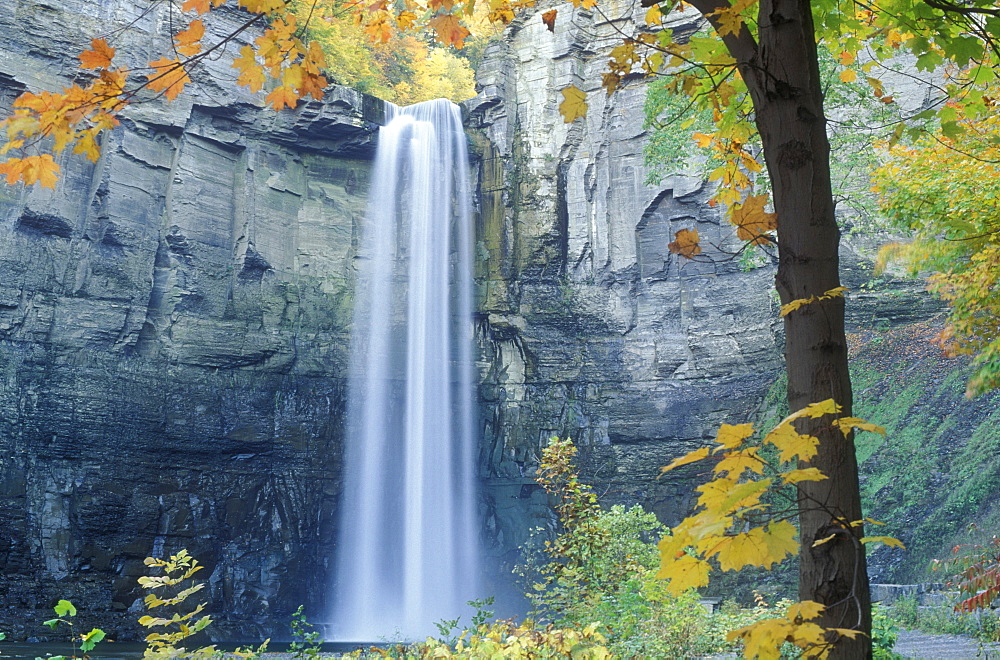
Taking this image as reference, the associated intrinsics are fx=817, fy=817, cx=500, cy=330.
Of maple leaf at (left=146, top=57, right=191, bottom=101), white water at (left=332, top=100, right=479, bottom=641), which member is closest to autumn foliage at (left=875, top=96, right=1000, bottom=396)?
maple leaf at (left=146, top=57, right=191, bottom=101)

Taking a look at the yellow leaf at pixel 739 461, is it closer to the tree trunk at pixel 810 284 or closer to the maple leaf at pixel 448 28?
the tree trunk at pixel 810 284

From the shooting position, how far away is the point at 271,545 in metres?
22.2

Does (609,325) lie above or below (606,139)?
below

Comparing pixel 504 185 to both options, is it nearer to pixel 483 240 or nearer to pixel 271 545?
pixel 483 240

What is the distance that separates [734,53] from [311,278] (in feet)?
73.2

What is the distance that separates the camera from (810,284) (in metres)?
2.08

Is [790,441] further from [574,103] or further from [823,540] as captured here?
[574,103]

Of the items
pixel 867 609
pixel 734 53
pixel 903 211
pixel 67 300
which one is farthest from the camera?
pixel 67 300

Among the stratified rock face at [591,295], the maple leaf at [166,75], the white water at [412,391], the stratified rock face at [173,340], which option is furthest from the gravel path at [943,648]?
the stratified rock face at [173,340]

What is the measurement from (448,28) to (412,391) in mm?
21151

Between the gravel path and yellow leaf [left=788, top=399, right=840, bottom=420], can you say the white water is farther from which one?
yellow leaf [left=788, top=399, right=840, bottom=420]

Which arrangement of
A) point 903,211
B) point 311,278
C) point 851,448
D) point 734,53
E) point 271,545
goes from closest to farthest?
1. point 851,448
2. point 734,53
3. point 903,211
4. point 271,545
5. point 311,278

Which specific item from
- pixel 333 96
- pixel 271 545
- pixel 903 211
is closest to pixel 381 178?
pixel 333 96

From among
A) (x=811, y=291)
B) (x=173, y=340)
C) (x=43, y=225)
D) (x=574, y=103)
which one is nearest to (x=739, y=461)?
(x=811, y=291)
